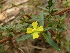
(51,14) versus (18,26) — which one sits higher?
(51,14)

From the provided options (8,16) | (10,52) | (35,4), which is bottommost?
(10,52)

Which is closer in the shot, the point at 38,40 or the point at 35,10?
the point at 38,40

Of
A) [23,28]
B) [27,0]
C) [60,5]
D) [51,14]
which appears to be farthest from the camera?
[27,0]

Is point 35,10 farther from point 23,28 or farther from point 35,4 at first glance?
point 23,28

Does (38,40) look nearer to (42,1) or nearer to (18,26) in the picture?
(18,26)

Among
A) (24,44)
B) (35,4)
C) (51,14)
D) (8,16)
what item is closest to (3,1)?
(8,16)

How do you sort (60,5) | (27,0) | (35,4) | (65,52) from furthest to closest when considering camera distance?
(27,0) < (35,4) < (60,5) < (65,52)

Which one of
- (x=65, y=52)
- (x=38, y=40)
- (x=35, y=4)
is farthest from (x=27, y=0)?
(x=65, y=52)

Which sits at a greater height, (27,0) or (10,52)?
(27,0)

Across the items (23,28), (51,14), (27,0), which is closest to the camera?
(51,14)
